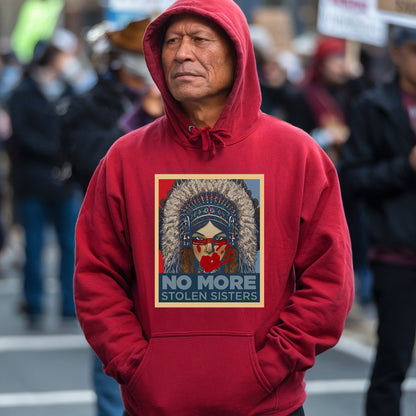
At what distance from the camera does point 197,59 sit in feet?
9.56

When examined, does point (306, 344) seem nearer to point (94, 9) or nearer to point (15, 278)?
point (15, 278)

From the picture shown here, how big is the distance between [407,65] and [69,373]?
12.0ft

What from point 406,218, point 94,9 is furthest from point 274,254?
point 94,9

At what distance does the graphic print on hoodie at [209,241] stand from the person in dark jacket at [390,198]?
1.80 m

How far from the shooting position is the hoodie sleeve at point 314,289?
283 cm

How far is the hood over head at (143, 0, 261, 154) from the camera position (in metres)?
2.89

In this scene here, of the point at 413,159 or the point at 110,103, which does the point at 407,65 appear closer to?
the point at 413,159

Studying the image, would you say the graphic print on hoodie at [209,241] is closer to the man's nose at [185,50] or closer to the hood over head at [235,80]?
the hood over head at [235,80]

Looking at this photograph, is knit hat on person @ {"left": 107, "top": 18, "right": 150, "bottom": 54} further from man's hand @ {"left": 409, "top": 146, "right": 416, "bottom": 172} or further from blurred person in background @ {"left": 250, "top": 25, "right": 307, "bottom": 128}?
blurred person in background @ {"left": 250, "top": 25, "right": 307, "bottom": 128}

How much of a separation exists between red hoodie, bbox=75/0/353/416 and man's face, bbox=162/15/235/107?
0.16 feet

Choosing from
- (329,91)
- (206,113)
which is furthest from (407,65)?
(329,91)

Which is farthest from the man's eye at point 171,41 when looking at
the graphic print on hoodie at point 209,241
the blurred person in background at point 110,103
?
the blurred person in background at point 110,103

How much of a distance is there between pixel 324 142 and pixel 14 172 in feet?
9.17

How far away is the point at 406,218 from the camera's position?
15.2 feet
